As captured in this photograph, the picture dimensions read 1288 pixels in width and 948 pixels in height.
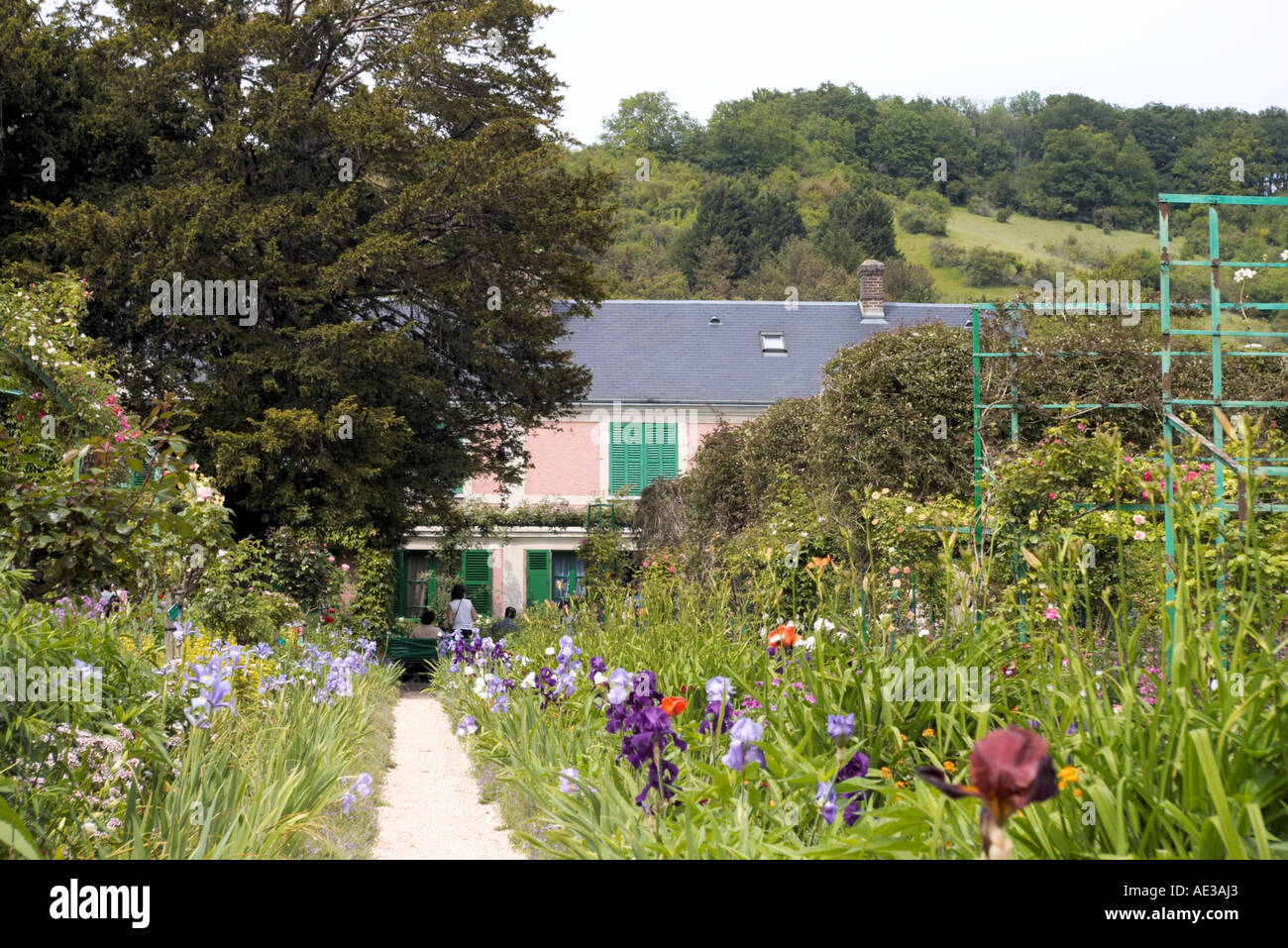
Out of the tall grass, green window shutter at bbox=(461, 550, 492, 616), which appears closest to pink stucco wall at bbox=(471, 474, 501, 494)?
green window shutter at bbox=(461, 550, 492, 616)

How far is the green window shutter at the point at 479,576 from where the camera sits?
77.2 feet

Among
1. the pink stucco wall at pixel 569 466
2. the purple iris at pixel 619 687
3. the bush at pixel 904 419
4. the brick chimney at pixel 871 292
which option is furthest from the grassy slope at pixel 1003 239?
the purple iris at pixel 619 687

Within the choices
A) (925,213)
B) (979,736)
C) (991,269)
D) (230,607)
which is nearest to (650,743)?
(979,736)

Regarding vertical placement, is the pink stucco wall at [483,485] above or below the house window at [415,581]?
above

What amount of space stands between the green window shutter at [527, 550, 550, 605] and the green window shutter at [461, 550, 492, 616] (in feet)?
3.06

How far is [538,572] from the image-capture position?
77.8 feet

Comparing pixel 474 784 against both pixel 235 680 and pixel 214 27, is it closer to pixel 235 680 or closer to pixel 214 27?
pixel 235 680

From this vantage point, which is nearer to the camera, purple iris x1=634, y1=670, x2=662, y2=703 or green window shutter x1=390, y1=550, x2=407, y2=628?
purple iris x1=634, y1=670, x2=662, y2=703

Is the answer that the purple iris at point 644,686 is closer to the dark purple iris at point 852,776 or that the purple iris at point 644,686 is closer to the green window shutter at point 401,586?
the dark purple iris at point 852,776

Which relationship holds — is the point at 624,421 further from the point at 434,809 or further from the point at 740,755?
the point at 740,755

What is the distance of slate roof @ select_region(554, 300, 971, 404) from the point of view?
24.7 meters

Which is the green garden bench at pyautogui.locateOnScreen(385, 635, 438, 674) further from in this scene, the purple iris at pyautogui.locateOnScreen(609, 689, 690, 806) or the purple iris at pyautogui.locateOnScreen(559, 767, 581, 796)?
the purple iris at pyautogui.locateOnScreen(609, 689, 690, 806)

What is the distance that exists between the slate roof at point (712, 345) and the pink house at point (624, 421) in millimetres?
30

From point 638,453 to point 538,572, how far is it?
142 inches
